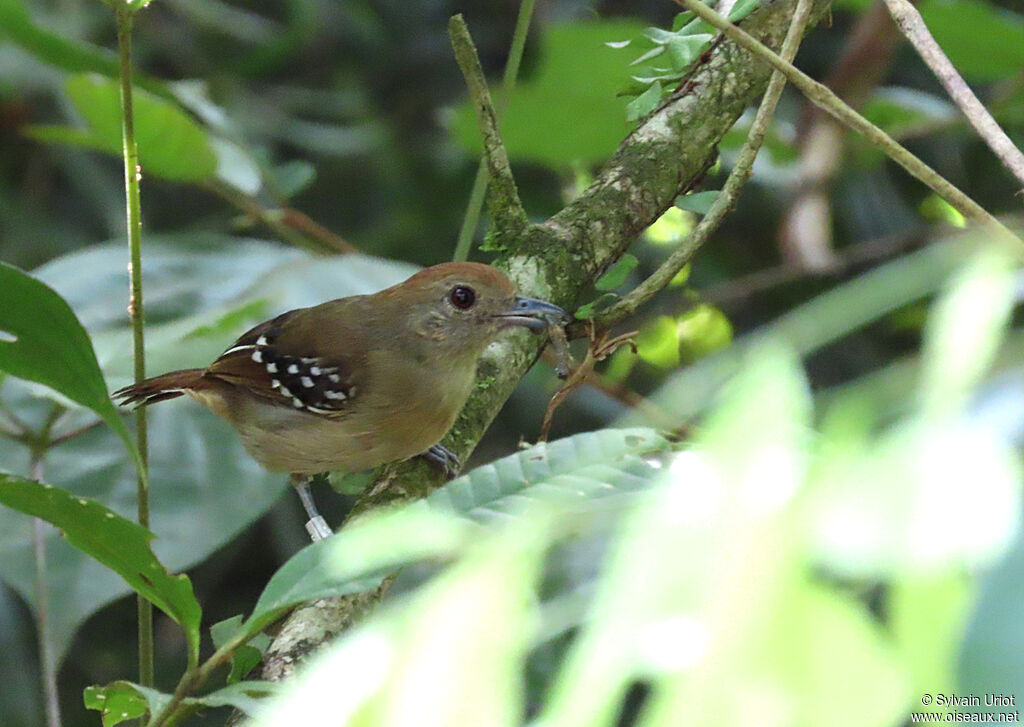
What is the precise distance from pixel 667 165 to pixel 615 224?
0.21m

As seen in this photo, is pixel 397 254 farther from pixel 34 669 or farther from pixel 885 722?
pixel 885 722

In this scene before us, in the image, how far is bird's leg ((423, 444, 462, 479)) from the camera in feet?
9.90

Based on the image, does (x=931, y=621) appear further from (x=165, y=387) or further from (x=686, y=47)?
(x=165, y=387)

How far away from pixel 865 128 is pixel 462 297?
2.02 m

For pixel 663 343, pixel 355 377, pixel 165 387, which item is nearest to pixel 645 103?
pixel 355 377

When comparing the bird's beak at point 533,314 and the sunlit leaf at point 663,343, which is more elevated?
the sunlit leaf at point 663,343

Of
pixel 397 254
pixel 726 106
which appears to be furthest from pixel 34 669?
pixel 726 106

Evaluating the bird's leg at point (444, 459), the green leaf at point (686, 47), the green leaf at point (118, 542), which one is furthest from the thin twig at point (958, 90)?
the bird's leg at point (444, 459)

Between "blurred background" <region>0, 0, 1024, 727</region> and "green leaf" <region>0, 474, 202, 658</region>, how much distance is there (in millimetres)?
667

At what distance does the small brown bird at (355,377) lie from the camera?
136 inches

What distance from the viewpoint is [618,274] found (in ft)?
8.75

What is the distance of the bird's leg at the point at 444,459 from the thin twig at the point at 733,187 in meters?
0.66

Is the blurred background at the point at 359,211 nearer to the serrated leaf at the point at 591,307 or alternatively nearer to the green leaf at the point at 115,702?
the serrated leaf at the point at 591,307

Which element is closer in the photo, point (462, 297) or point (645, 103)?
point (645, 103)
